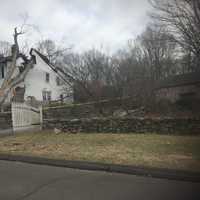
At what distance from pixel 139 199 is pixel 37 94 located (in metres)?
29.3

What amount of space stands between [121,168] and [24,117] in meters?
9.48

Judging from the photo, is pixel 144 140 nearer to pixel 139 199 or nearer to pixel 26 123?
pixel 139 199

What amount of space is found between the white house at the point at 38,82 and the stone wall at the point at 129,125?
16.5 metres

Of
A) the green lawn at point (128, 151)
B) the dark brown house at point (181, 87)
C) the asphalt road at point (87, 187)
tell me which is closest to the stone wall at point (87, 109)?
Result: the green lawn at point (128, 151)

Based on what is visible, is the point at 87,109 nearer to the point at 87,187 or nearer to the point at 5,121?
the point at 5,121

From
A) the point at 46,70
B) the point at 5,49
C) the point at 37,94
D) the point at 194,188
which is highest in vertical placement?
the point at 5,49

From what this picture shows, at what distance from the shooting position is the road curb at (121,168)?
201 inches

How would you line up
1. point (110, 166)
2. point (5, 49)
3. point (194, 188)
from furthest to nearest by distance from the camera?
point (5, 49) < point (110, 166) < point (194, 188)

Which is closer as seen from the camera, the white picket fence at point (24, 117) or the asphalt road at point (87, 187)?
the asphalt road at point (87, 187)

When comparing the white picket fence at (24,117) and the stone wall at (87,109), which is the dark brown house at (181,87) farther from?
the white picket fence at (24,117)

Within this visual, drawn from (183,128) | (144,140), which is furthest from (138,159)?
(183,128)

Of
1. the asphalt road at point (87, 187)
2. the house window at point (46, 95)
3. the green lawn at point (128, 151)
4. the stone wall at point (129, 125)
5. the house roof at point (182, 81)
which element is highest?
the house roof at point (182, 81)

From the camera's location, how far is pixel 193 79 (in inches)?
1067

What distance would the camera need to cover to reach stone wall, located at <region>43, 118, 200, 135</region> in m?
10.2
